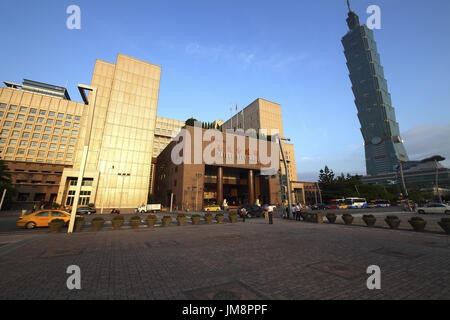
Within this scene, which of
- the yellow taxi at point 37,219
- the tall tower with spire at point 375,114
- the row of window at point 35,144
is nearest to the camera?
the yellow taxi at point 37,219

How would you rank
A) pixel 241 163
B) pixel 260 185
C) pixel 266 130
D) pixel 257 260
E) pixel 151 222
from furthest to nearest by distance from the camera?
pixel 266 130
pixel 260 185
pixel 241 163
pixel 151 222
pixel 257 260

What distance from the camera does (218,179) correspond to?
188ft

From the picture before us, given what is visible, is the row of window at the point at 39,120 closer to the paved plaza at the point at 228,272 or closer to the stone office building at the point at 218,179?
the stone office building at the point at 218,179

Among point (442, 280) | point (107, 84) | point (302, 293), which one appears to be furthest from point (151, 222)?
point (107, 84)

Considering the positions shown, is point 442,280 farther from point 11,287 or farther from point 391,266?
point 11,287

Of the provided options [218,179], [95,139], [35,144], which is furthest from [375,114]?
[35,144]

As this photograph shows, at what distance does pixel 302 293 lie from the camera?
4.13m

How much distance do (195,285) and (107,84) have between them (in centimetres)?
7621

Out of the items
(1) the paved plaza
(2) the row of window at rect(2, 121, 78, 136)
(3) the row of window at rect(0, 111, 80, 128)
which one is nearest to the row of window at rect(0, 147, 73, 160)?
(2) the row of window at rect(2, 121, 78, 136)

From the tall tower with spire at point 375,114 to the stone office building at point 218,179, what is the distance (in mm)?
164431

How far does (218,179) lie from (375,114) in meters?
196

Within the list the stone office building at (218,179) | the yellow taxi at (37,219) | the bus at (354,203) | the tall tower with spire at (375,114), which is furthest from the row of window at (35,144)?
the tall tower with spire at (375,114)

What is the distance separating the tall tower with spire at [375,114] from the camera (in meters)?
172
